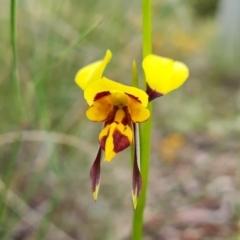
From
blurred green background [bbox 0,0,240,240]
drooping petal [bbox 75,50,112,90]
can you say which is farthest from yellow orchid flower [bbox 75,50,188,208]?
blurred green background [bbox 0,0,240,240]

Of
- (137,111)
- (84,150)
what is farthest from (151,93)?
(84,150)

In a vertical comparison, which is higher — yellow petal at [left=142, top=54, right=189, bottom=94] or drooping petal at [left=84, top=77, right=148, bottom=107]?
yellow petal at [left=142, top=54, right=189, bottom=94]

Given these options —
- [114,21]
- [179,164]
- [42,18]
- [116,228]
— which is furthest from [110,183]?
[114,21]

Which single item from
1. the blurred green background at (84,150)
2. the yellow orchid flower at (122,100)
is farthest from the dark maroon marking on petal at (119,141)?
the blurred green background at (84,150)

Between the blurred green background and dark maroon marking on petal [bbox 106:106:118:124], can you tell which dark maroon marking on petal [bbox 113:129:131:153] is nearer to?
dark maroon marking on petal [bbox 106:106:118:124]

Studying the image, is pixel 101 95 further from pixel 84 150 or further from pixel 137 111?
pixel 84 150

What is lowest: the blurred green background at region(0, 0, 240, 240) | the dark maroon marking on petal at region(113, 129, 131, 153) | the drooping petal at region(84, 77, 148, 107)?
the dark maroon marking on petal at region(113, 129, 131, 153)
